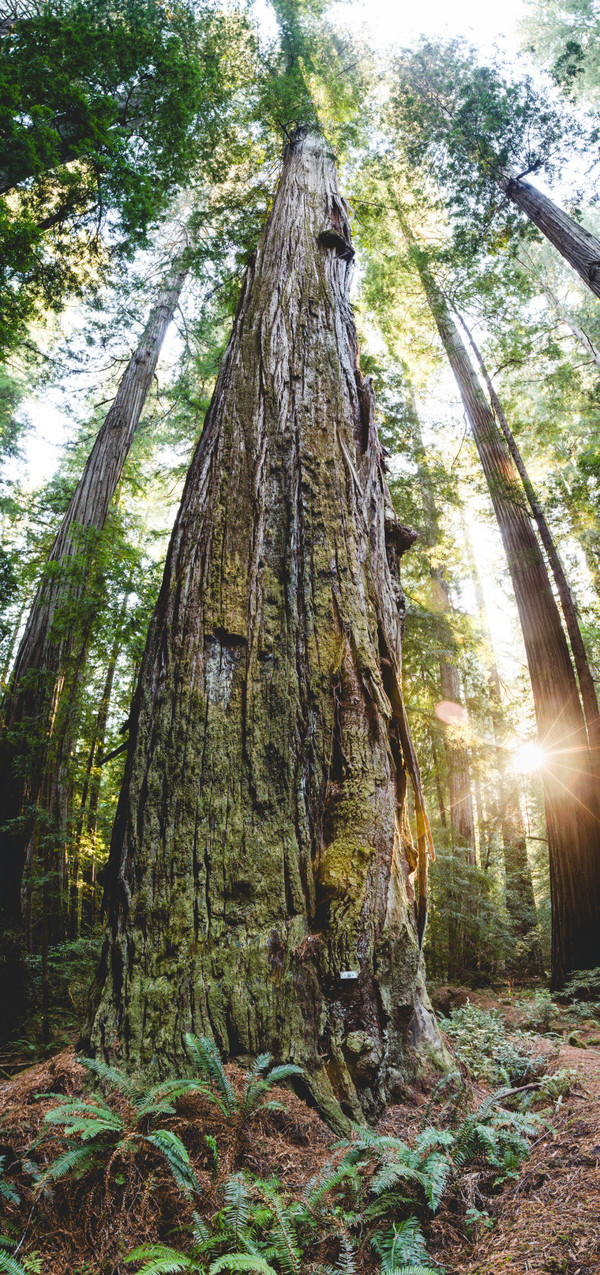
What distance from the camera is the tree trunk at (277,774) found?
2.21 metres

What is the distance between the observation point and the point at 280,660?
2.90 metres

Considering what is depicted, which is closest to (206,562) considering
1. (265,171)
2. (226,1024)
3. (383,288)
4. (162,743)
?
(162,743)

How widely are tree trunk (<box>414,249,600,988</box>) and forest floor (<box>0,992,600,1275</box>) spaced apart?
430cm

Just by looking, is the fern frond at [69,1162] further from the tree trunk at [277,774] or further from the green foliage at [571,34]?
the green foliage at [571,34]

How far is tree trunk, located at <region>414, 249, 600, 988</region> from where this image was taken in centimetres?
576

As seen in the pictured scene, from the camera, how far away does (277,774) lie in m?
2.64

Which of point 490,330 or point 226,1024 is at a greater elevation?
point 490,330

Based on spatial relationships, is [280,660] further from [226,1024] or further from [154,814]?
[226,1024]

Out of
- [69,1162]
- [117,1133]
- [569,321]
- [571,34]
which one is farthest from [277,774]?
[571,34]

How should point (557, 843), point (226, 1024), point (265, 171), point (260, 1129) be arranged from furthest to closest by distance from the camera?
point (265, 171), point (557, 843), point (226, 1024), point (260, 1129)

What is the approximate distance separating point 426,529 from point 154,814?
25.0 feet

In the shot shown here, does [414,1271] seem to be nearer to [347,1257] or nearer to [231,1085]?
[347,1257]

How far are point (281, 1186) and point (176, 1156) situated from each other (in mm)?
326

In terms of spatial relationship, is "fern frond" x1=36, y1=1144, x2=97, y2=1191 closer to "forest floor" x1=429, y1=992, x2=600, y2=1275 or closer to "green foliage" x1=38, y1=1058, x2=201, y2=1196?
"green foliage" x1=38, y1=1058, x2=201, y2=1196
